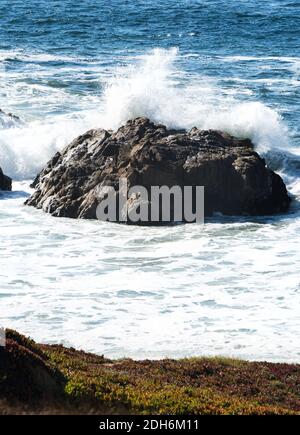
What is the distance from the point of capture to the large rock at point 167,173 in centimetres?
3431

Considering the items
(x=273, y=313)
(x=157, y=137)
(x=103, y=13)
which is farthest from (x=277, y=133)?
(x=103, y=13)

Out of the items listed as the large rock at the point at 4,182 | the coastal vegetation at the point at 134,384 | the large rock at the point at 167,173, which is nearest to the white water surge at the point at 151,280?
the large rock at the point at 4,182


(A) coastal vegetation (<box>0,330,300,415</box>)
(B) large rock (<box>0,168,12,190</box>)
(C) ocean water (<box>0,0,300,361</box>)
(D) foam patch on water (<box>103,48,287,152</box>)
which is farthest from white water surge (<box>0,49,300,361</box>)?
(A) coastal vegetation (<box>0,330,300,415</box>)

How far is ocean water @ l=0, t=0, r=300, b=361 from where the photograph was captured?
78.0 feet

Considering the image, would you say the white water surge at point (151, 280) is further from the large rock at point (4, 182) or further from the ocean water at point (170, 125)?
the large rock at point (4, 182)

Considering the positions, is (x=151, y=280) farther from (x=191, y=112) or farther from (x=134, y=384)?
(x=191, y=112)

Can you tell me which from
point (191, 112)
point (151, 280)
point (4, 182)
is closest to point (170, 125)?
point (191, 112)

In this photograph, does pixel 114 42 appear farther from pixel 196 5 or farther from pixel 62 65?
pixel 196 5

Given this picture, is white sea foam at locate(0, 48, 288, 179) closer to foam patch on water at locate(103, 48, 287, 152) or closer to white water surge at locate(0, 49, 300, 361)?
foam patch on water at locate(103, 48, 287, 152)

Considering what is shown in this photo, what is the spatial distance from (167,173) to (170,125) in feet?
→ 29.4

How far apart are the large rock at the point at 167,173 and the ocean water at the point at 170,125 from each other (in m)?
0.87

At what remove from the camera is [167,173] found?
34.3 metres

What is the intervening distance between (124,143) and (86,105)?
49.7 ft
